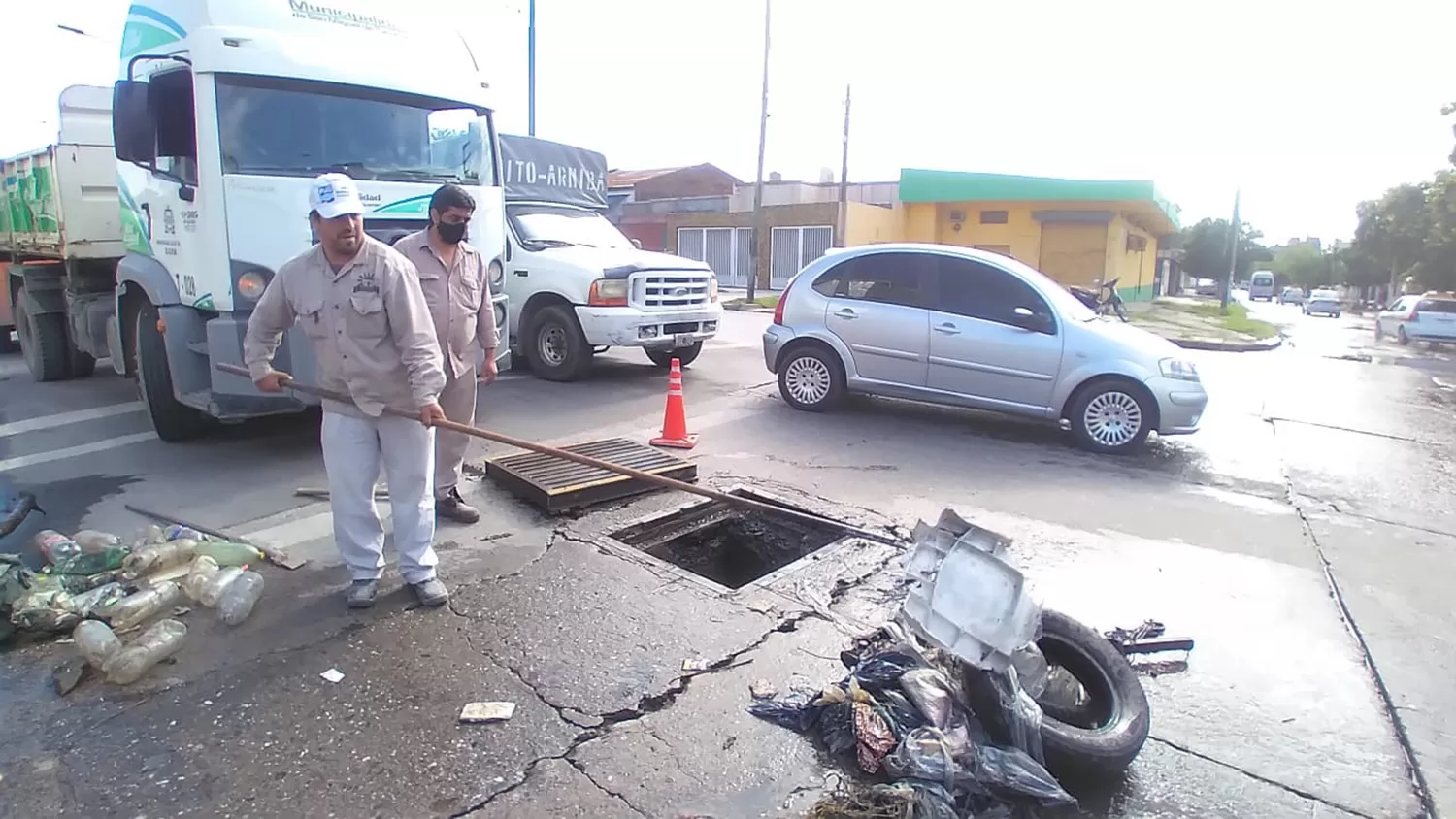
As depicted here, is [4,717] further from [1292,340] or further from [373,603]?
[1292,340]

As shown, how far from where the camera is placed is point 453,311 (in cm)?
493

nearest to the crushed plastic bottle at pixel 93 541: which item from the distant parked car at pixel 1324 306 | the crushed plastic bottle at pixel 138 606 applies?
the crushed plastic bottle at pixel 138 606

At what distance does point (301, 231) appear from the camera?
229 inches

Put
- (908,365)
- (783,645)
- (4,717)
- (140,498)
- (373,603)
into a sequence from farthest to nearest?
(908,365) < (140,498) < (373,603) < (783,645) < (4,717)

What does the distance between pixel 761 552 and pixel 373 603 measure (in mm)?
2442

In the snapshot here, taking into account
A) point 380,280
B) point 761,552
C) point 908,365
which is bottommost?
point 761,552

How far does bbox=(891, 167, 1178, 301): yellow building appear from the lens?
2800 centimetres

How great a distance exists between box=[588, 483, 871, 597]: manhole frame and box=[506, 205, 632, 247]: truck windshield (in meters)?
5.74

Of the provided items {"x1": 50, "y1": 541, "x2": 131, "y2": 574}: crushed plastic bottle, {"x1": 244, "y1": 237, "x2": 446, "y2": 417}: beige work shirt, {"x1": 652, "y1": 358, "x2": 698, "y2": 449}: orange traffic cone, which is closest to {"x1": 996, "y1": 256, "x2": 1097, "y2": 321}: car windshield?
{"x1": 652, "y1": 358, "x2": 698, "y2": 449}: orange traffic cone

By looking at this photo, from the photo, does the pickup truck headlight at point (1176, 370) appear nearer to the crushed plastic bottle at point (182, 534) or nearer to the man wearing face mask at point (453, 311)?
the man wearing face mask at point (453, 311)

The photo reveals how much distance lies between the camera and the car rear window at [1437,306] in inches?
920

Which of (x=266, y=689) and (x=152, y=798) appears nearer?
(x=152, y=798)

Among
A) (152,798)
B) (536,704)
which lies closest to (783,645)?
(536,704)

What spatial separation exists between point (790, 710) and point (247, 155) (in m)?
5.23
